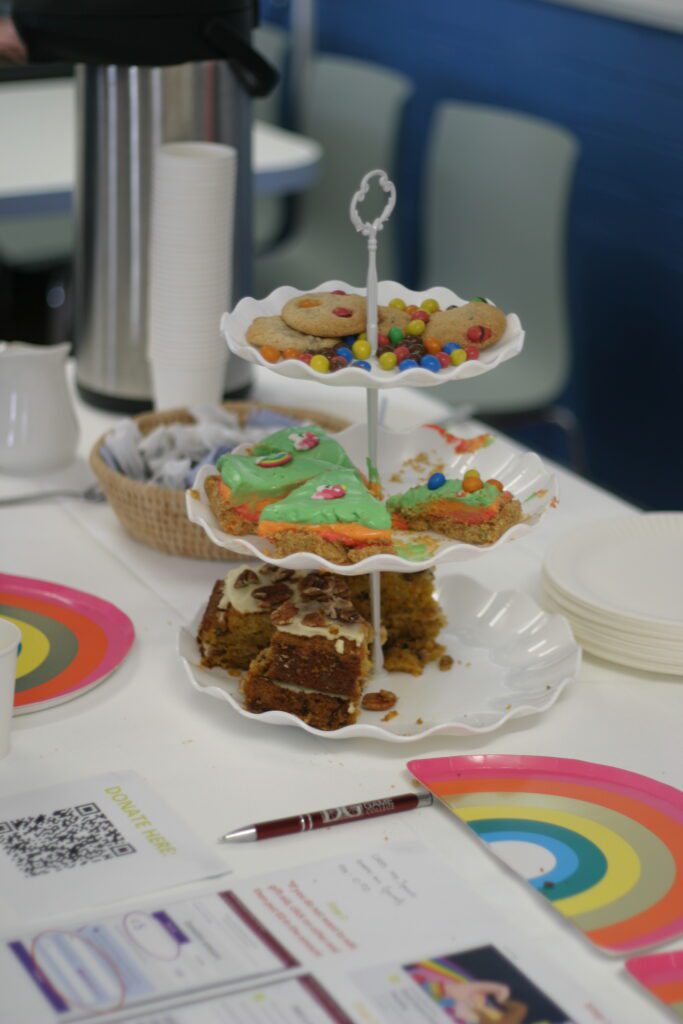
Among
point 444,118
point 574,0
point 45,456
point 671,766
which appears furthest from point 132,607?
point 574,0

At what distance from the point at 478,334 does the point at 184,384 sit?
56 centimetres

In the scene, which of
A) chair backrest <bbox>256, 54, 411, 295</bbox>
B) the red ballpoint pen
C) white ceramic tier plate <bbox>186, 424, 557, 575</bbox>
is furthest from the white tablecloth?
chair backrest <bbox>256, 54, 411, 295</bbox>

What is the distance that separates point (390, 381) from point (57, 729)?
1.18 feet

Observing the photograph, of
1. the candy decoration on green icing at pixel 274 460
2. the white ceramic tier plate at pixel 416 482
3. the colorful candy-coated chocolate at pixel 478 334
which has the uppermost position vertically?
the colorful candy-coated chocolate at pixel 478 334

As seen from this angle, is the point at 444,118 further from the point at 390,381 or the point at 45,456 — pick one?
the point at 390,381

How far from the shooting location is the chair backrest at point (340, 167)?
3.05 m

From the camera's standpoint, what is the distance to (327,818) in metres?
0.92

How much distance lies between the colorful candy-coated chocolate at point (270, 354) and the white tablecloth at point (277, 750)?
0.27m

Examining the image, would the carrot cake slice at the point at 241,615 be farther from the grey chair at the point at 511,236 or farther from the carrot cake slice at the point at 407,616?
the grey chair at the point at 511,236

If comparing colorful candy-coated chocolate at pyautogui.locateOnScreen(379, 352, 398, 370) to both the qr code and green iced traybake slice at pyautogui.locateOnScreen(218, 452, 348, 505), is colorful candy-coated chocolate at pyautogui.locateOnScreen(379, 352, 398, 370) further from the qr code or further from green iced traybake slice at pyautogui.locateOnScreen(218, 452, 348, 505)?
the qr code

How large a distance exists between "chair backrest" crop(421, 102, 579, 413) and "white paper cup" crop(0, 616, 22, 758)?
1.59 meters

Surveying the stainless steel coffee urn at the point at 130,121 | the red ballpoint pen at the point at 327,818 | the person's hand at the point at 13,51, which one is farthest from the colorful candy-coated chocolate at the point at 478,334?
the person's hand at the point at 13,51

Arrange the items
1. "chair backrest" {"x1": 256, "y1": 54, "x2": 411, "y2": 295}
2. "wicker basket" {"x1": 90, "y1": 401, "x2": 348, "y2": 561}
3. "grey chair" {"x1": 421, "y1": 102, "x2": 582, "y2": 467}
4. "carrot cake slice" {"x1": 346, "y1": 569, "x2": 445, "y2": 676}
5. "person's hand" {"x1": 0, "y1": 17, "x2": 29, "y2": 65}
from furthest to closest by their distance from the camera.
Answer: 1. "chair backrest" {"x1": 256, "y1": 54, "x2": 411, "y2": 295}
2. "grey chair" {"x1": 421, "y1": 102, "x2": 582, "y2": 467}
3. "person's hand" {"x1": 0, "y1": 17, "x2": 29, "y2": 65}
4. "wicker basket" {"x1": 90, "y1": 401, "x2": 348, "y2": 561}
5. "carrot cake slice" {"x1": 346, "y1": 569, "x2": 445, "y2": 676}

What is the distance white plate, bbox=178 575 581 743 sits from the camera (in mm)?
1020
